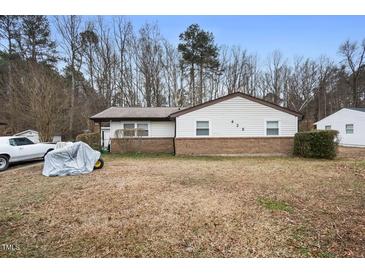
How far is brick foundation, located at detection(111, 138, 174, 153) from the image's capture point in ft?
47.1

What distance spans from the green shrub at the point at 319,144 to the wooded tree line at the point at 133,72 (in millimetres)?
17093

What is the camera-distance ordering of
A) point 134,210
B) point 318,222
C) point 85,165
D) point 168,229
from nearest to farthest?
point 168,229 → point 318,222 → point 134,210 → point 85,165

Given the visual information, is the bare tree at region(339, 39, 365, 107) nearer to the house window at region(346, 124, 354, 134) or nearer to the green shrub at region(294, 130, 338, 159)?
the house window at region(346, 124, 354, 134)

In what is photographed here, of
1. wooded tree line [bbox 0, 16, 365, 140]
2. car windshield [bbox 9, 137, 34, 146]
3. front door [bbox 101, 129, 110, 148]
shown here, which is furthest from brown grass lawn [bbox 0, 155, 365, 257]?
wooded tree line [bbox 0, 16, 365, 140]

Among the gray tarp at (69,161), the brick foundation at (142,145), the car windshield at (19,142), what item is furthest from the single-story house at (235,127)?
the car windshield at (19,142)

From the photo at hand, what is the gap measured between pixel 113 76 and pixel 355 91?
121 ft

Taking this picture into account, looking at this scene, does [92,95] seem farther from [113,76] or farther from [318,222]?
[318,222]

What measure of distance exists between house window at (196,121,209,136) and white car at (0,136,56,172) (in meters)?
8.84

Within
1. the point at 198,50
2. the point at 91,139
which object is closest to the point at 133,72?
the point at 198,50

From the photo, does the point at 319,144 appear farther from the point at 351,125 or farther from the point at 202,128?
the point at 351,125

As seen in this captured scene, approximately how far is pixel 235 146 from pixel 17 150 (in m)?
11.9

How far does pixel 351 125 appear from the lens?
756 inches

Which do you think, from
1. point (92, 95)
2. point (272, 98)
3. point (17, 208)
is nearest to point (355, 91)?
point (272, 98)

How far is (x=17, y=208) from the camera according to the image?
4.40 meters
